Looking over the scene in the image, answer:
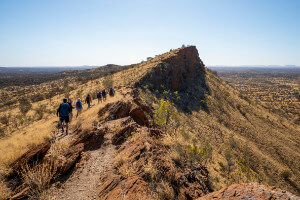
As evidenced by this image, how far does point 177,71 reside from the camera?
32625mm

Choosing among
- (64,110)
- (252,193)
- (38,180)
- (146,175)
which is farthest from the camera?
(64,110)

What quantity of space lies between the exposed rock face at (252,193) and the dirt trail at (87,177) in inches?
128

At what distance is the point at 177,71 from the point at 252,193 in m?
30.7

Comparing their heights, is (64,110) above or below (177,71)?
below

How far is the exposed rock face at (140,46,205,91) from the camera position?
2823cm

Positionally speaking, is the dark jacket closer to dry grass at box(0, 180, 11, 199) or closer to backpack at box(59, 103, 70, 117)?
backpack at box(59, 103, 70, 117)

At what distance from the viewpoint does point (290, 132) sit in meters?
29.3

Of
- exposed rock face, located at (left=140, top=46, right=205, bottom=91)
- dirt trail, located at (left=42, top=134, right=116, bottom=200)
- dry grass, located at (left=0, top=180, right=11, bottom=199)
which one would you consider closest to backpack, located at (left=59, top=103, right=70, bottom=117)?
dirt trail, located at (left=42, top=134, right=116, bottom=200)

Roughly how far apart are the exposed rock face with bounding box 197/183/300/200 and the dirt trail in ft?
10.6

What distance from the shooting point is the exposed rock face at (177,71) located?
28.2 m

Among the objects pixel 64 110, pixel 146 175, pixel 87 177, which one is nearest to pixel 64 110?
pixel 64 110

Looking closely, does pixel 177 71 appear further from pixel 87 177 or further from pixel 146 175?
pixel 87 177

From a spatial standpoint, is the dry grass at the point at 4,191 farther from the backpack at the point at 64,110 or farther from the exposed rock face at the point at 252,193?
the exposed rock face at the point at 252,193

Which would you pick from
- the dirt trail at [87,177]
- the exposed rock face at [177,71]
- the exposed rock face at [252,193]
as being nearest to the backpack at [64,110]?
the dirt trail at [87,177]
